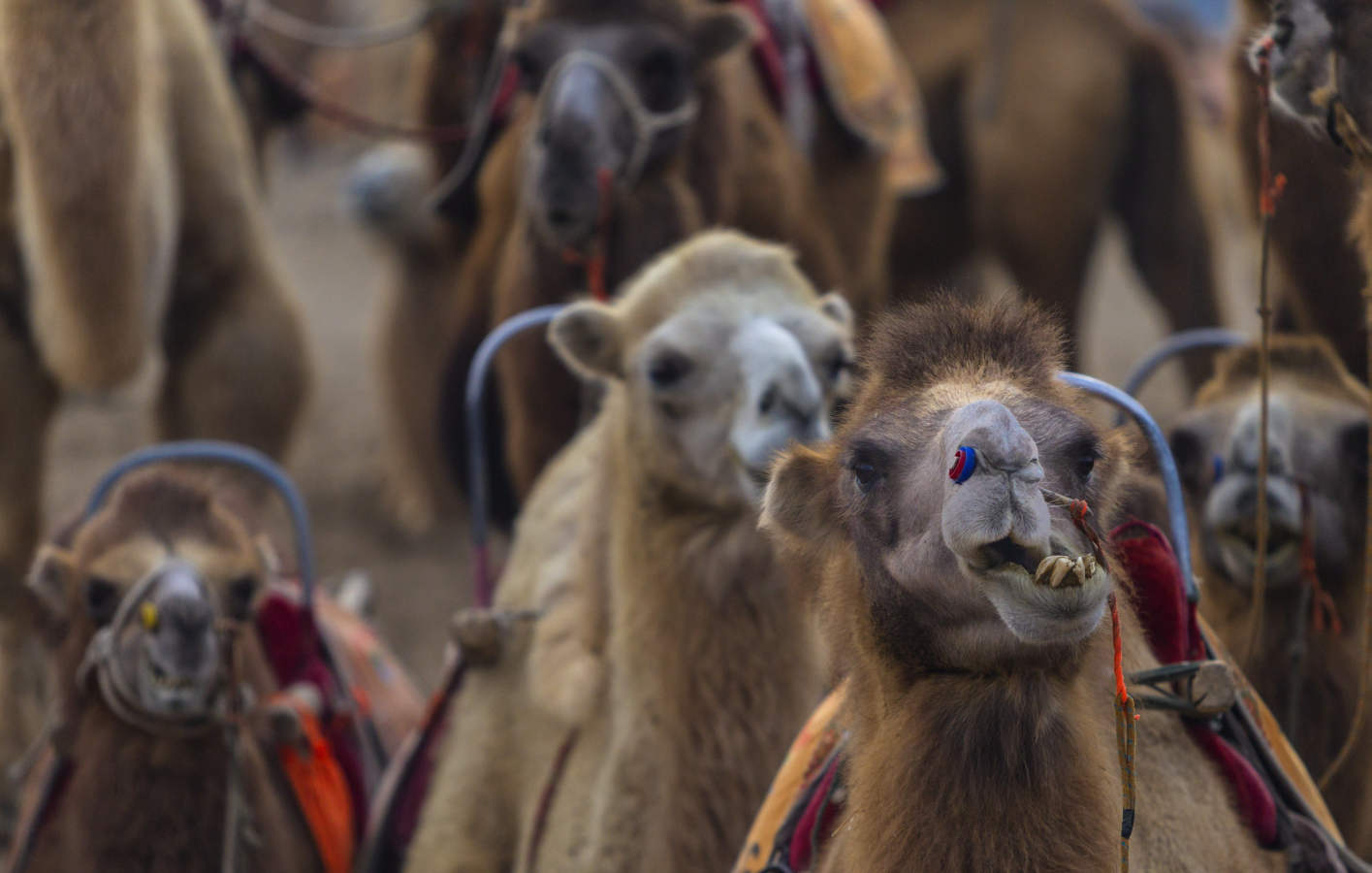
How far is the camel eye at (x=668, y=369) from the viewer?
3377 millimetres

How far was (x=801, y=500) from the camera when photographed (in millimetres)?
2480

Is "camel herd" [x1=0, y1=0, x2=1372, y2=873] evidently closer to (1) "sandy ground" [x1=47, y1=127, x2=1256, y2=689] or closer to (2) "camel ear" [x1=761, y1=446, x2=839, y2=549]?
(2) "camel ear" [x1=761, y1=446, x2=839, y2=549]

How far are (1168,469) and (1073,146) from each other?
472cm

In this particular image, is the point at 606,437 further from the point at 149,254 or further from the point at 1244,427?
the point at 149,254

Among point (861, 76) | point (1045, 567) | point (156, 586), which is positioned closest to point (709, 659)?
point (156, 586)

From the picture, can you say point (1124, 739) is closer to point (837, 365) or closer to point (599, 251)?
point (837, 365)

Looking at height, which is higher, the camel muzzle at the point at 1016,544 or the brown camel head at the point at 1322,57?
the brown camel head at the point at 1322,57

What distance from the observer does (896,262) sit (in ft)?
26.0

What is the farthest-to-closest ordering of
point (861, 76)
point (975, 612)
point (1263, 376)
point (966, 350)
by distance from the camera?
point (861, 76) < point (1263, 376) < point (966, 350) < point (975, 612)

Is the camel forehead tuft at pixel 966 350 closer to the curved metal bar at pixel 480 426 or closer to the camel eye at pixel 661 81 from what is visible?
the curved metal bar at pixel 480 426

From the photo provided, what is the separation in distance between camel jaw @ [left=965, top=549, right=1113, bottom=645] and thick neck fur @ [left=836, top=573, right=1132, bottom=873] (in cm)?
13

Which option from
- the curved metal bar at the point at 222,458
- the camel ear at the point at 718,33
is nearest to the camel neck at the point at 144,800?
the curved metal bar at the point at 222,458

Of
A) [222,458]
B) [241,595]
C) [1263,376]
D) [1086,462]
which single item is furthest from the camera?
[222,458]

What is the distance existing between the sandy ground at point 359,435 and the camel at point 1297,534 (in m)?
3.06
